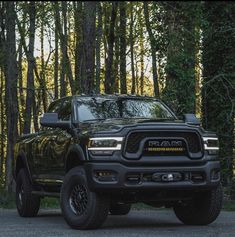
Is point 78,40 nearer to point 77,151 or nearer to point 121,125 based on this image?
point 77,151

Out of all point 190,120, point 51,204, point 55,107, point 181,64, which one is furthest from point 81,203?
point 181,64

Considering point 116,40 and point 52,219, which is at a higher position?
point 116,40

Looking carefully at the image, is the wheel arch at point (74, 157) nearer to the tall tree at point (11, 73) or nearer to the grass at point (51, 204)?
the grass at point (51, 204)

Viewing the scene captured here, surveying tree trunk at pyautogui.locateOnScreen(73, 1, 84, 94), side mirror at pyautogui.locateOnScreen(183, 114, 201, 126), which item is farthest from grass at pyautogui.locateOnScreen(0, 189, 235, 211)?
tree trunk at pyautogui.locateOnScreen(73, 1, 84, 94)

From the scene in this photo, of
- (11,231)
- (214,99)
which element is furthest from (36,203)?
(214,99)

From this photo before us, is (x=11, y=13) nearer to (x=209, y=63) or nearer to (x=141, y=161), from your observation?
(x=209, y=63)

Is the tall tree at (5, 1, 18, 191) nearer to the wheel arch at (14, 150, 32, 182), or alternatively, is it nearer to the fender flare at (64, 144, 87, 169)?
the wheel arch at (14, 150, 32, 182)

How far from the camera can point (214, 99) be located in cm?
1805

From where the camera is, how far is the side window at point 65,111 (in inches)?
424

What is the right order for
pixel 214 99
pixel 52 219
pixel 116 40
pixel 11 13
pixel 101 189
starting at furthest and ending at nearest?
pixel 116 40, pixel 11 13, pixel 214 99, pixel 52 219, pixel 101 189

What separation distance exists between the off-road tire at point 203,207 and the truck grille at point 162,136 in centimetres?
82

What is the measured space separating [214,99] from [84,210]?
31.6ft

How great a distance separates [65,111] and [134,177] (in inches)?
100

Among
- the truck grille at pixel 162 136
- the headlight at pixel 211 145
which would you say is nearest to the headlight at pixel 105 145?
the truck grille at pixel 162 136
